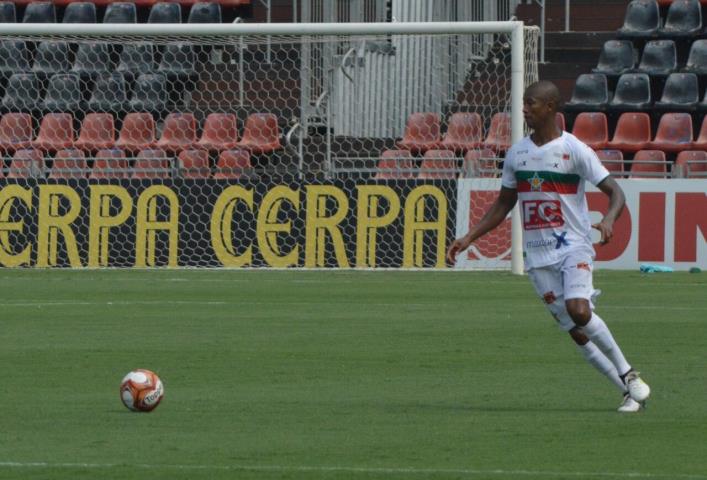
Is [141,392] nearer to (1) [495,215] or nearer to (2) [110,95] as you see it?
(1) [495,215]

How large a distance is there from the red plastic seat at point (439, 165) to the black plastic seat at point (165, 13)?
747 centimetres

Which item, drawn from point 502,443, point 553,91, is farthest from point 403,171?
point 502,443

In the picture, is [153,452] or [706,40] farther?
[706,40]

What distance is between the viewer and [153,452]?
7.44 meters

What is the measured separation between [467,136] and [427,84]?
184 cm

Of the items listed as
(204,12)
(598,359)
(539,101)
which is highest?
(204,12)

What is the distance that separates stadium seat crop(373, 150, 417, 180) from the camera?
21734 mm

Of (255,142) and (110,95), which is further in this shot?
(110,95)

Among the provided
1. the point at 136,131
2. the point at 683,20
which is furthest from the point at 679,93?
the point at 136,131

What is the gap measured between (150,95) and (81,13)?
175 inches

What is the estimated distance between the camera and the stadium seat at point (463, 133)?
2195cm

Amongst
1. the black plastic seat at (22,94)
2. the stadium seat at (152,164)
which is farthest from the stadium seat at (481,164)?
the black plastic seat at (22,94)

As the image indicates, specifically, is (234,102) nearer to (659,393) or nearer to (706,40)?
(706,40)

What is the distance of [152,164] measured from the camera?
22.8 m
